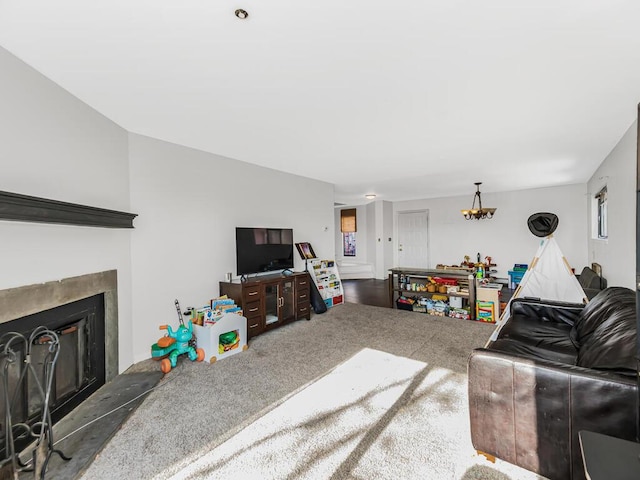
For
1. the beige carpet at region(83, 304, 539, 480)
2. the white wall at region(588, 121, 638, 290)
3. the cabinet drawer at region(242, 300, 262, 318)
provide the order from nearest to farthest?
1. the beige carpet at region(83, 304, 539, 480)
2. the white wall at region(588, 121, 638, 290)
3. the cabinet drawer at region(242, 300, 262, 318)

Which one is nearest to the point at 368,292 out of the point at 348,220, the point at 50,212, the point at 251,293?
the point at 348,220

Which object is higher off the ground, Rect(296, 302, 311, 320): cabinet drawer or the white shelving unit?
the white shelving unit

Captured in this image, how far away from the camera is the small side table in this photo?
0.92 meters

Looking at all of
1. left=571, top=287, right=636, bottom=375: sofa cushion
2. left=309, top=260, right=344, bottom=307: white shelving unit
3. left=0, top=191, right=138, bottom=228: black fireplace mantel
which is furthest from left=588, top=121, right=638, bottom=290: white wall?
left=0, top=191, right=138, bottom=228: black fireplace mantel

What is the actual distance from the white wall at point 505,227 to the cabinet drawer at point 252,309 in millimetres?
6244

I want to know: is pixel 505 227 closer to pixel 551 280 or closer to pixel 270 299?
pixel 551 280

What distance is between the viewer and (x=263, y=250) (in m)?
4.17

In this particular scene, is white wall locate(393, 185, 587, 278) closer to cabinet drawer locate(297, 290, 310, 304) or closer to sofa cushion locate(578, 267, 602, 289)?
sofa cushion locate(578, 267, 602, 289)

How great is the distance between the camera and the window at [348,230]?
9519 mm

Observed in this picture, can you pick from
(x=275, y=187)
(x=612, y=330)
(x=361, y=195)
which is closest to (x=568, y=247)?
(x=361, y=195)

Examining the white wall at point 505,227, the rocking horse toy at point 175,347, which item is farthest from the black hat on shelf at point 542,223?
the rocking horse toy at point 175,347

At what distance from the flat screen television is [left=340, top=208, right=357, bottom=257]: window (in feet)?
16.9

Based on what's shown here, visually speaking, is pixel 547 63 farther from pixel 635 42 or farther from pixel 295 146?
pixel 295 146

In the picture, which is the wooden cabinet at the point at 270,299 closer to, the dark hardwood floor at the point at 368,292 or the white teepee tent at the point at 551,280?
the dark hardwood floor at the point at 368,292
